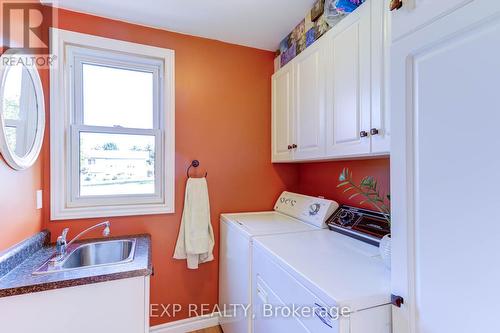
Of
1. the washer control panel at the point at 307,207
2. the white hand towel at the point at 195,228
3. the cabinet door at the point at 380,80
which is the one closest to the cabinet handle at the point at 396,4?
the cabinet door at the point at 380,80

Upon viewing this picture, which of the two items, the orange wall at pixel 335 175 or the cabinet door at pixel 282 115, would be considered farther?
the cabinet door at pixel 282 115

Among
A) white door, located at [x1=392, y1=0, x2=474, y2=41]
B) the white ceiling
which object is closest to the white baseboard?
white door, located at [x1=392, y1=0, x2=474, y2=41]

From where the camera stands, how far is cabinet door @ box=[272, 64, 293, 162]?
75.6 inches

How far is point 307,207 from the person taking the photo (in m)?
1.87

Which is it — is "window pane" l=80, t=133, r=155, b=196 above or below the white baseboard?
above

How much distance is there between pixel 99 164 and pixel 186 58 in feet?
3.71

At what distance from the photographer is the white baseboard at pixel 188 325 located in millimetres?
1922

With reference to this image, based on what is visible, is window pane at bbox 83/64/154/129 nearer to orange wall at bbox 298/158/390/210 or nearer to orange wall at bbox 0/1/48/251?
orange wall at bbox 0/1/48/251

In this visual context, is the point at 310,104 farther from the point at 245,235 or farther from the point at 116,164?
the point at 116,164

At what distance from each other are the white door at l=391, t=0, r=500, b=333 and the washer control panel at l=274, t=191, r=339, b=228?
0.88m

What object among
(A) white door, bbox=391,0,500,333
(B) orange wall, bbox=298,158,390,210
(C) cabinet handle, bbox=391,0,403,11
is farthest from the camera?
(B) orange wall, bbox=298,158,390,210

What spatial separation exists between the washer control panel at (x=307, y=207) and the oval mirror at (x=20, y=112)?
1843 millimetres

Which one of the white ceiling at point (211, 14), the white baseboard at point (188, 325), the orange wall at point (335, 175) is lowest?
the white baseboard at point (188, 325)

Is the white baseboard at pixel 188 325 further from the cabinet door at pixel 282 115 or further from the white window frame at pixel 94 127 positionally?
the cabinet door at pixel 282 115
